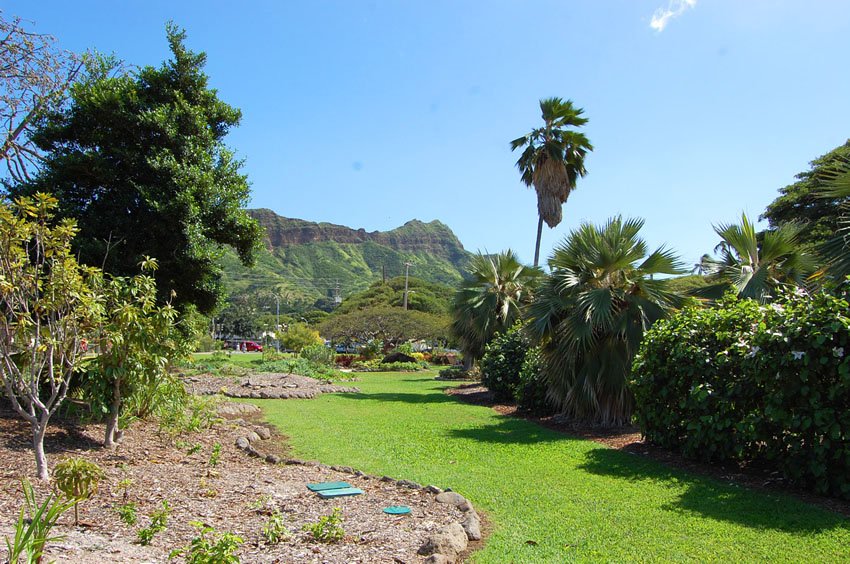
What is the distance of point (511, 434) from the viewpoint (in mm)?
10227

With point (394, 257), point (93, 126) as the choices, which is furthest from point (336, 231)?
point (93, 126)

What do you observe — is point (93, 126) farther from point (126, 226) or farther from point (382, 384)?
point (382, 384)

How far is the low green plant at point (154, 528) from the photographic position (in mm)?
3994

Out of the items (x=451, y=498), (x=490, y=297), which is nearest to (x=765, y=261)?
(x=451, y=498)

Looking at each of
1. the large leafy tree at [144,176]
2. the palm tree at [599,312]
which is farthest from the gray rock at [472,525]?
the large leafy tree at [144,176]

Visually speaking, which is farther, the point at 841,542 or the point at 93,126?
the point at 93,126

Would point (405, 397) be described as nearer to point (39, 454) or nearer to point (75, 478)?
point (39, 454)

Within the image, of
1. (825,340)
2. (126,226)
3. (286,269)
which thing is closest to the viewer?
(825,340)

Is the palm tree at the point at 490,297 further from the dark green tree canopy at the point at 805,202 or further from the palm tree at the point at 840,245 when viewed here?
the palm tree at the point at 840,245

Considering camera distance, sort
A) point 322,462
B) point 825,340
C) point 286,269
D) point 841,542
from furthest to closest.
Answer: point 286,269 < point 322,462 < point 825,340 < point 841,542

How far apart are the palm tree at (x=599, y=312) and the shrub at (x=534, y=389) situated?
0.84 metres

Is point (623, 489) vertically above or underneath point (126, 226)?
underneath

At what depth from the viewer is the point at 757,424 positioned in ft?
20.9

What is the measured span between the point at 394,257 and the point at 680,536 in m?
134
